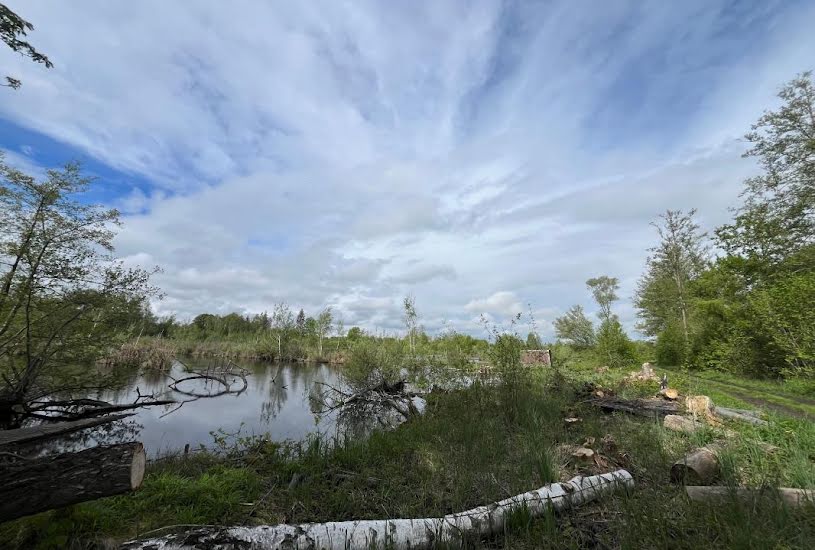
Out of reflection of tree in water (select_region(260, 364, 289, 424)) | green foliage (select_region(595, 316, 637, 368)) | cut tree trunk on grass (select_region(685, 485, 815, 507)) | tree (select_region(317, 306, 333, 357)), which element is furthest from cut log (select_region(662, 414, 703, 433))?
tree (select_region(317, 306, 333, 357))

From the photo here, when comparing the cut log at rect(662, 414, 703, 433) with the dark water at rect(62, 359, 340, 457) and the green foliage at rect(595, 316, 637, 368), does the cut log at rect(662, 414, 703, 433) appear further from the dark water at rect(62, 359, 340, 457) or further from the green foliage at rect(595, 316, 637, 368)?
the green foliage at rect(595, 316, 637, 368)

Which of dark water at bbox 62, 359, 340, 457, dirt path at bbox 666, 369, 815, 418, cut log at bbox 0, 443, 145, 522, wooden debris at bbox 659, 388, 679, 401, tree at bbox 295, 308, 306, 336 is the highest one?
tree at bbox 295, 308, 306, 336

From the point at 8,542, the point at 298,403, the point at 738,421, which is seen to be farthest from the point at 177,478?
the point at 298,403

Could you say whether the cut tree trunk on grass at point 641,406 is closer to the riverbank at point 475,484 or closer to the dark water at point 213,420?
the riverbank at point 475,484

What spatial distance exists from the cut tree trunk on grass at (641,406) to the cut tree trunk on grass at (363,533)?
17.4 ft

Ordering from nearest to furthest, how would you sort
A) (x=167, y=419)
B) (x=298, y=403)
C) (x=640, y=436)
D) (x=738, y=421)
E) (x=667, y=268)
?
(x=640, y=436)
(x=738, y=421)
(x=167, y=419)
(x=298, y=403)
(x=667, y=268)

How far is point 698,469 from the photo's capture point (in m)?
3.53

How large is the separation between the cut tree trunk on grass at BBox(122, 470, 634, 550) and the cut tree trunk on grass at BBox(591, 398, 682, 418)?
209 inches

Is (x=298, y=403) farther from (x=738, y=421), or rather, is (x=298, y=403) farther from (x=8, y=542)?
(x=738, y=421)

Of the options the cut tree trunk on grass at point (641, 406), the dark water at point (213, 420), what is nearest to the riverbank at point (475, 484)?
the cut tree trunk on grass at point (641, 406)

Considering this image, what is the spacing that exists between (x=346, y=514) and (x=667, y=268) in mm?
24926

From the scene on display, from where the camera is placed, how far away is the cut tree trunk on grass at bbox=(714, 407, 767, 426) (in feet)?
18.9

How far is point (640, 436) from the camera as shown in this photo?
17.3 feet

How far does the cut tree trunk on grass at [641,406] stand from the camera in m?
7.12
